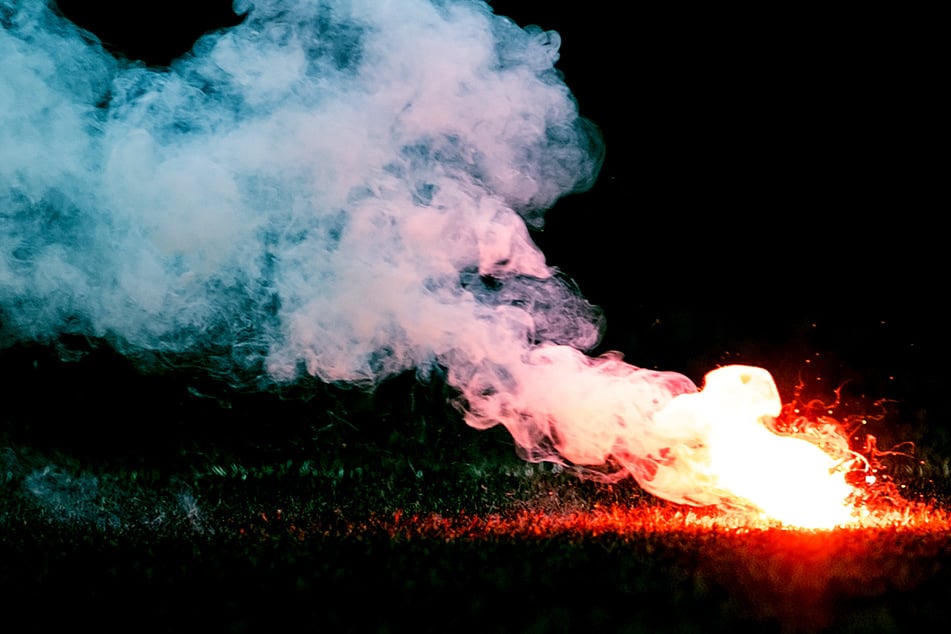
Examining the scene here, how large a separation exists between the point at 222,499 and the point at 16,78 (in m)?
3.85

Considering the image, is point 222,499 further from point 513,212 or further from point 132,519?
point 513,212

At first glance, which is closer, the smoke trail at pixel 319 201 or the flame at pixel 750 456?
the smoke trail at pixel 319 201

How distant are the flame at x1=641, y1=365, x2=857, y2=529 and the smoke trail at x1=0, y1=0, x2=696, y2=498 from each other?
193 millimetres

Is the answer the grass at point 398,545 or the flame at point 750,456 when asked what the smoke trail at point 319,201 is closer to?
the flame at point 750,456

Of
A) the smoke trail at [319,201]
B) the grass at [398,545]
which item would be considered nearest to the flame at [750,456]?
the smoke trail at [319,201]

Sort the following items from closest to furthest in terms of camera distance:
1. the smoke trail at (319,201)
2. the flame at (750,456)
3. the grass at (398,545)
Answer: the grass at (398,545) → the smoke trail at (319,201) → the flame at (750,456)

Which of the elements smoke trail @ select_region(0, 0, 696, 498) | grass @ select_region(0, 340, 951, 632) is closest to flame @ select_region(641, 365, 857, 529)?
smoke trail @ select_region(0, 0, 696, 498)

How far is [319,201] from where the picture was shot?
7.62 m

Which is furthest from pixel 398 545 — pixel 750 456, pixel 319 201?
pixel 750 456

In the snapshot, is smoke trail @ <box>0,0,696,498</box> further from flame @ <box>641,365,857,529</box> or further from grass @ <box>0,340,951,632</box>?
grass @ <box>0,340,951,632</box>

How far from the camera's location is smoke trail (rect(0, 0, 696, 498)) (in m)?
7.32

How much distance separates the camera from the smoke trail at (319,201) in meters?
7.32

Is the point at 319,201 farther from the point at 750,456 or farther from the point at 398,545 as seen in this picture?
the point at 750,456

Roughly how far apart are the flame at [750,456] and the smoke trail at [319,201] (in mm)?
193
